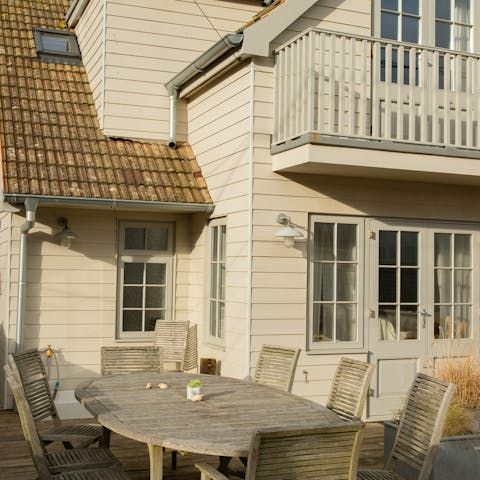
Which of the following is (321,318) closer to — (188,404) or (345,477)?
(188,404)

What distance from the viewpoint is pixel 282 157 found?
732 cm

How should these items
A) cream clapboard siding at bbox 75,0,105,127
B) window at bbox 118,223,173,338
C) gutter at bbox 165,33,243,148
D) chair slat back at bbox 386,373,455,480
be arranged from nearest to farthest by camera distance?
chair slat back at bbox 386,373,455,480, gutter at bbox 165,33,243,148, window at bbox 118,223,173,338, cream clapboard siding at bbox 75,0,105,127

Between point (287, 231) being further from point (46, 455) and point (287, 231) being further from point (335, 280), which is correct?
point (46, 455)

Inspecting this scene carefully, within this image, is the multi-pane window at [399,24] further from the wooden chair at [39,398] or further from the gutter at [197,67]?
the wooden chair at [39,398]

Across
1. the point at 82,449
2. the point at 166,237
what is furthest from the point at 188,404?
the point at 166,237

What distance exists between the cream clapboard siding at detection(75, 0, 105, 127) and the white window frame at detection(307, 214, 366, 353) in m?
3.32

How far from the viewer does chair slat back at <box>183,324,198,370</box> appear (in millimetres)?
8766

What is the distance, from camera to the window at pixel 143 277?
353 inches

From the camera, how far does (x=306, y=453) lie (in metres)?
3.30

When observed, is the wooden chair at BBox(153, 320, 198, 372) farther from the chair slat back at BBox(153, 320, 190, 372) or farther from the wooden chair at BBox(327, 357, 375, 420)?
the wooden chair at BBox(327, 357, 375, 420)

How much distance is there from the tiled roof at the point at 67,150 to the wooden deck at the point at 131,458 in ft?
8.71

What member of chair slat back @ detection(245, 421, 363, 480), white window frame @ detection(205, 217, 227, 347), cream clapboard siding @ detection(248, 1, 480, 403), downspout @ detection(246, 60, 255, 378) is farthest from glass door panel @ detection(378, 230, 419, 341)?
chair slat back @ detection(245, 421, 363, 480)

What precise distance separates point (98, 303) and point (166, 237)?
3.99ft

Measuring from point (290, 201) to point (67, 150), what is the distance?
9.45 feet
